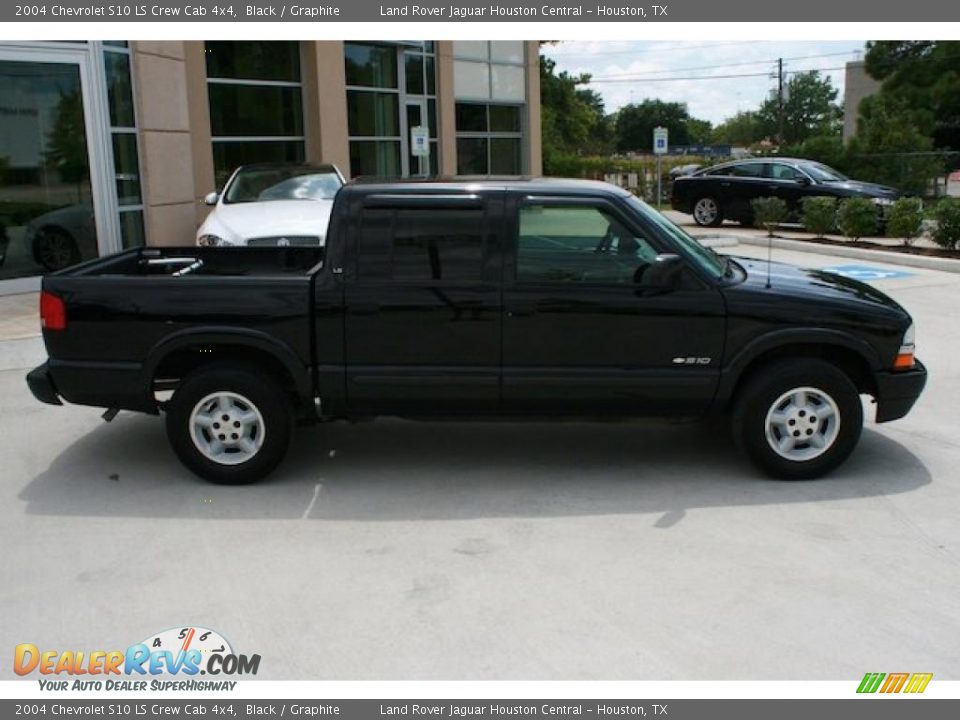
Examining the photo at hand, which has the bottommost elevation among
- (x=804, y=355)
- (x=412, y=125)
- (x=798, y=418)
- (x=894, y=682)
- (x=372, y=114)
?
(x=894, y=682)

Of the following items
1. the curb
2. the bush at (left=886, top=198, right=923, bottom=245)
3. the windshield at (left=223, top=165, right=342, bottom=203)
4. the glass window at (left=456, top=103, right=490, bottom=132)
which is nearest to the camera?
the windshield at (left=223, top=165, right=342, bottom=203)

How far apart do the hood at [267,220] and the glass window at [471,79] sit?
12.3 metres

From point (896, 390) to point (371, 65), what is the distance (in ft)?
53.9

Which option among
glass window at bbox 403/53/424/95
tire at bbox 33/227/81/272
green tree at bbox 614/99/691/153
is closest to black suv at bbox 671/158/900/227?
glass window at bbox 403/53/424/95

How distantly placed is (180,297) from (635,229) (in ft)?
8.96

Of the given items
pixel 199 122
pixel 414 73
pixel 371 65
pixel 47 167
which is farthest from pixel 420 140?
pixel 47 167

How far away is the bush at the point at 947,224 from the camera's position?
14.7 meters

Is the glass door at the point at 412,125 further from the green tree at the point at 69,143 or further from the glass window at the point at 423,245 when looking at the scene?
the glass window at the point at 423,245

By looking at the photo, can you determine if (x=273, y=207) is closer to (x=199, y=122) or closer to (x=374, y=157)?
(x=199, y=122)

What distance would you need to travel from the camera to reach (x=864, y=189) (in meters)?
18.6

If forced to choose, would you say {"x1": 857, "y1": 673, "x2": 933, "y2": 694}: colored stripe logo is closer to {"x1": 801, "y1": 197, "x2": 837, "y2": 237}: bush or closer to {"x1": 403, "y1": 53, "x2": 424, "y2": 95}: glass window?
{"x1": 801, "y1": 197, "x2": 837, "y2": 237}: bush

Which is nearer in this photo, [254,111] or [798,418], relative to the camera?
[798,418]

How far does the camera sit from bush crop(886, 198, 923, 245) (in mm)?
15562

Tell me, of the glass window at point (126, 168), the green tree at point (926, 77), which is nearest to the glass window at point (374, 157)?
the glass window at point (126, 168)
